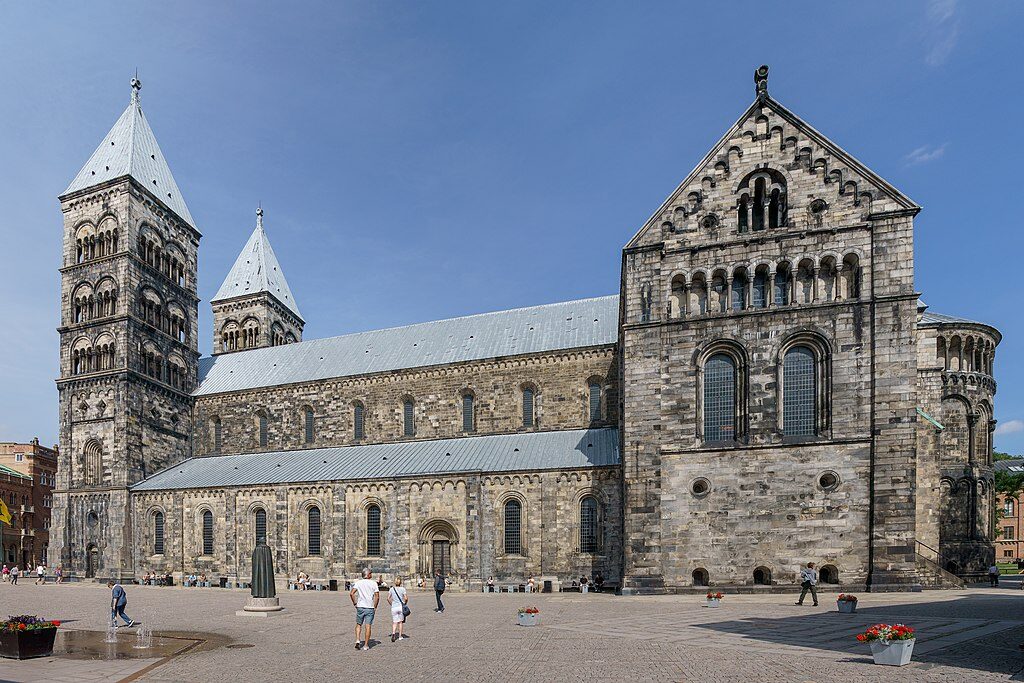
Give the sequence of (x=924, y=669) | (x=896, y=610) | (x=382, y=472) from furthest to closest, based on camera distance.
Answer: (x=382, y=472) → (x=896, y=610) → (x=924, y=669)

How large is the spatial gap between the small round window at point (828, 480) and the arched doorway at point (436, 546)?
20.1m

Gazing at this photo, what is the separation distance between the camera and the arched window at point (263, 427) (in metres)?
51.6

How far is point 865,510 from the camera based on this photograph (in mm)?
27891

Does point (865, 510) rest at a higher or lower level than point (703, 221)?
lower

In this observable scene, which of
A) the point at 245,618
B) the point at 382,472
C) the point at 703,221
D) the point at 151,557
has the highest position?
the point at 703,221

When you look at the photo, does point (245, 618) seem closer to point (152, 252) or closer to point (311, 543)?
point (311, 543)

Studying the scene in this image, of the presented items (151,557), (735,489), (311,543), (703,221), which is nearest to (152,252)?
(151,557)

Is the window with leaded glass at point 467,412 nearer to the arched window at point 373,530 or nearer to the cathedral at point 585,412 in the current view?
the cathedral at point 585,412

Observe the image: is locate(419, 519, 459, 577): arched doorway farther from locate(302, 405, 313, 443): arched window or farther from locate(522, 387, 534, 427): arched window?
locate(302, 405, 313, 443): arched window

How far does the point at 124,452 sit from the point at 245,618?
30.0 metres

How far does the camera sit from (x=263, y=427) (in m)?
51.9

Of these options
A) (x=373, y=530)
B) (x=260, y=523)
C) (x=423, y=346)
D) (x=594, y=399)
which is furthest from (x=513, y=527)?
(x=260, y=523)

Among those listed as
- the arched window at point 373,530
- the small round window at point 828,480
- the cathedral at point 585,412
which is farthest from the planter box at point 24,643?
the small round window at point 828,480

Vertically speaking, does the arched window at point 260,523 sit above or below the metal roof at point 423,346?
below
